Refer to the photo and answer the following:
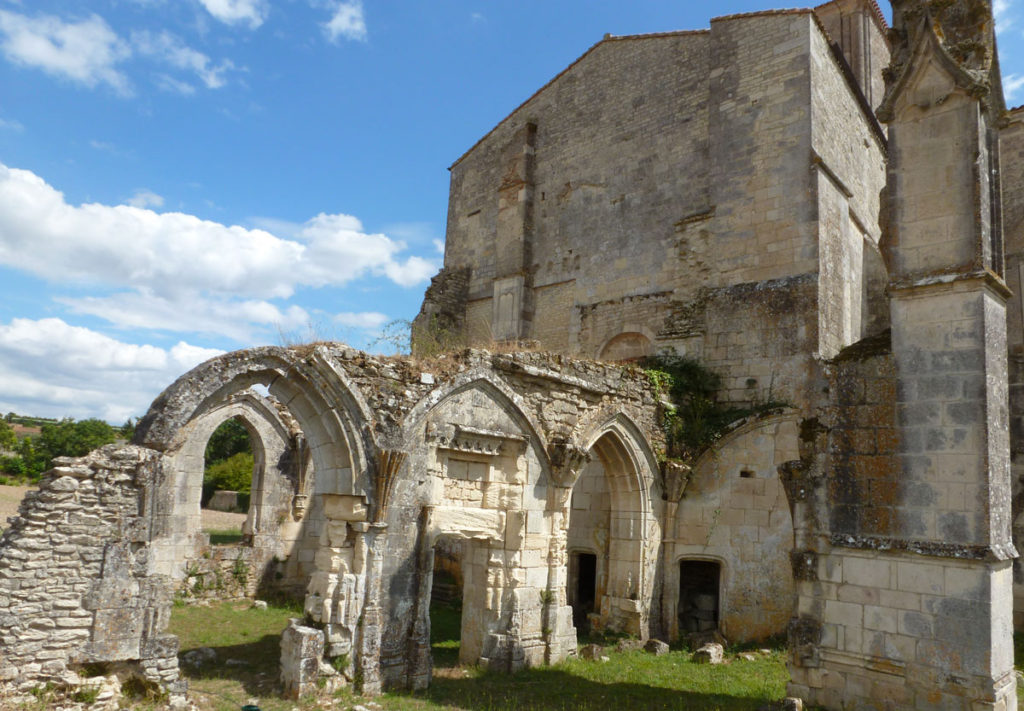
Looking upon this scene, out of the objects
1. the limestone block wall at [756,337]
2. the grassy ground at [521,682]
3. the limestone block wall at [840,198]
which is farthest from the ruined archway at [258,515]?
the limestone block wall at [840,198]

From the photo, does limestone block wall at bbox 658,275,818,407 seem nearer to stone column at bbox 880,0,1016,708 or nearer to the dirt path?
stone column at bbox 880,0,1016,708

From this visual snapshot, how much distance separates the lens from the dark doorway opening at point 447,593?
11.0m

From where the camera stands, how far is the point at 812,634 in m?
6.30

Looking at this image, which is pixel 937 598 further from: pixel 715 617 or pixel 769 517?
pixel 715 617

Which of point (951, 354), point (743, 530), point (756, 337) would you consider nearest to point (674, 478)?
point (743, 530)

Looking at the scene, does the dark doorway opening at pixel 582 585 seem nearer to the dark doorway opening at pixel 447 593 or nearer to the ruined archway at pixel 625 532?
the ruined archway at pixel 625 532

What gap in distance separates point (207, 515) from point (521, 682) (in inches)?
755

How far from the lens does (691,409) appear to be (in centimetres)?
1164

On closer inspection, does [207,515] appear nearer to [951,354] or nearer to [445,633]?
[445,633]

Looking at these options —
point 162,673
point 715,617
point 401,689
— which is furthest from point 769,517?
point 162,673

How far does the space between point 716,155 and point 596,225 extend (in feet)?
9.30

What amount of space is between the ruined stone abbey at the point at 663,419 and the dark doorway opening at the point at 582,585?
39 mm

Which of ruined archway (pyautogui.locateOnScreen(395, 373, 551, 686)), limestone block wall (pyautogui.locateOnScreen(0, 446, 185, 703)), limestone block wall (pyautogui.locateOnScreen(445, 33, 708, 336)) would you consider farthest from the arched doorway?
limestone block wall (pyautogui.locateOnScreen(0, 446, 185, 703))

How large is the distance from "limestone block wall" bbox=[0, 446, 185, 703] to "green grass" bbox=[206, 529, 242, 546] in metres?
9.75
